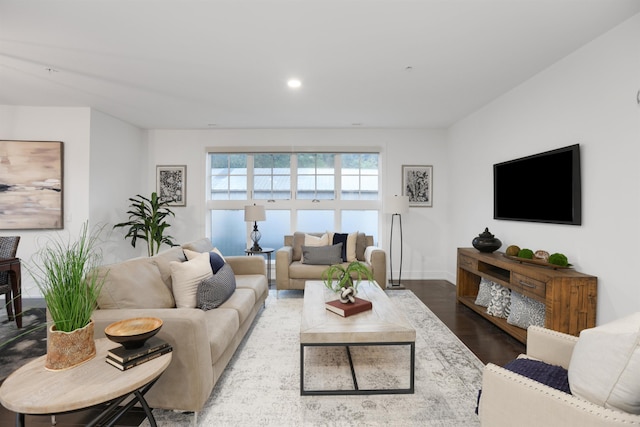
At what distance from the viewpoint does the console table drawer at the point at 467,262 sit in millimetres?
3637

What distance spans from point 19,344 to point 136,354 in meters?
2.33

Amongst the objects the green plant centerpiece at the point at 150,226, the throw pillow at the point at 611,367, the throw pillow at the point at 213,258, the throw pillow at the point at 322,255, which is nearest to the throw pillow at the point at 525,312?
the throw pillow at the point at 611,367

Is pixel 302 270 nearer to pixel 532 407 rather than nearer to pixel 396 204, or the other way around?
pixel 396 204

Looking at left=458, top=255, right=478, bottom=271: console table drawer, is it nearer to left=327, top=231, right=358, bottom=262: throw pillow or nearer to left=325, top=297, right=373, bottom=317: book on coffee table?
left=327, top=231, right=358, bottom=262: throw pillow

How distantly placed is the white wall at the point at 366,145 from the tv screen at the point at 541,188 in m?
1.53

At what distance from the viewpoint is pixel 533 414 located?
1163 millimetres

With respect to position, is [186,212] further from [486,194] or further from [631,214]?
[631,214]

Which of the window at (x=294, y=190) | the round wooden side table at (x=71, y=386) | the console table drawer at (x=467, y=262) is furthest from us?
the window at (x=294, y=190)

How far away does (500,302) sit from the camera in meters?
3.30

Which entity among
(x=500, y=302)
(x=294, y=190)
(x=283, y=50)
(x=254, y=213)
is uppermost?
(x=283, y=50)

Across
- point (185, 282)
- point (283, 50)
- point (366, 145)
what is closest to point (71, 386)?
point (185, 282)

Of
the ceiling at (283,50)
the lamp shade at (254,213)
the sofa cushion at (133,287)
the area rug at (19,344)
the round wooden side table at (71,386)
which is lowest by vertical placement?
the area rug at (19,344)

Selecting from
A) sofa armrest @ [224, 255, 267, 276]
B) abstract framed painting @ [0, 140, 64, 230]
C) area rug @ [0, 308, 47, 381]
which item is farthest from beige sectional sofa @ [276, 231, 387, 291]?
abstract framed painting @ [0, 140, 64, 230]

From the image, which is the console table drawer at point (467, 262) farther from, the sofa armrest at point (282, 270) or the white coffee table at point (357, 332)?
the sofa armrest at point (282, 270)
